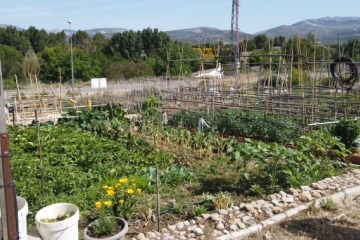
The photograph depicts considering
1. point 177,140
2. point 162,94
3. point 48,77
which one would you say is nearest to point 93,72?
point 48,77

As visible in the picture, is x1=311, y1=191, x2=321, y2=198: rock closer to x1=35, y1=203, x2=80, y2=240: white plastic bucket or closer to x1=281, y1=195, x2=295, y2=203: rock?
x1=281, y1=195, x2=295, y2=203: rock

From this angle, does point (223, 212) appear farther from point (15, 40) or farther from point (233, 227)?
point (15, 40)

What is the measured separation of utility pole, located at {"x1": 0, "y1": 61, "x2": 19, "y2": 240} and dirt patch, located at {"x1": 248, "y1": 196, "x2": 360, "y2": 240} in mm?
2290

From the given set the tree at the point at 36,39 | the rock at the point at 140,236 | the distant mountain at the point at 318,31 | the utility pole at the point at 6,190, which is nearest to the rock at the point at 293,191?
the rock at the point at 140,236

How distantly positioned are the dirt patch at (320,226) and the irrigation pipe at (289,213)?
1.9 inches

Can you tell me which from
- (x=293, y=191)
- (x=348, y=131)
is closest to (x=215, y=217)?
(x=293, y=191)

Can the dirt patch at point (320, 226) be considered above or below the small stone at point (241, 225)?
below

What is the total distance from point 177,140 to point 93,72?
99.6 feet

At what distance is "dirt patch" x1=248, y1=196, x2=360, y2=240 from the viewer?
4.13 m

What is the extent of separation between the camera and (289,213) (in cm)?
451

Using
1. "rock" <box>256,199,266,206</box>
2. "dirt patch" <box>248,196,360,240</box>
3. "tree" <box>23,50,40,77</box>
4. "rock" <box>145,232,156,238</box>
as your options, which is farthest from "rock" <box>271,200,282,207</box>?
"tree" <box>23,50,40,77</box>

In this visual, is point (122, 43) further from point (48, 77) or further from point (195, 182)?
point (195, 182)

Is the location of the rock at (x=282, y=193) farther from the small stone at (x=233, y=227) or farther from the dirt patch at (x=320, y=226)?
the small stone at (x=233, y=227)

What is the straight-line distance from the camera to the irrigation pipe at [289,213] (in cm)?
403
